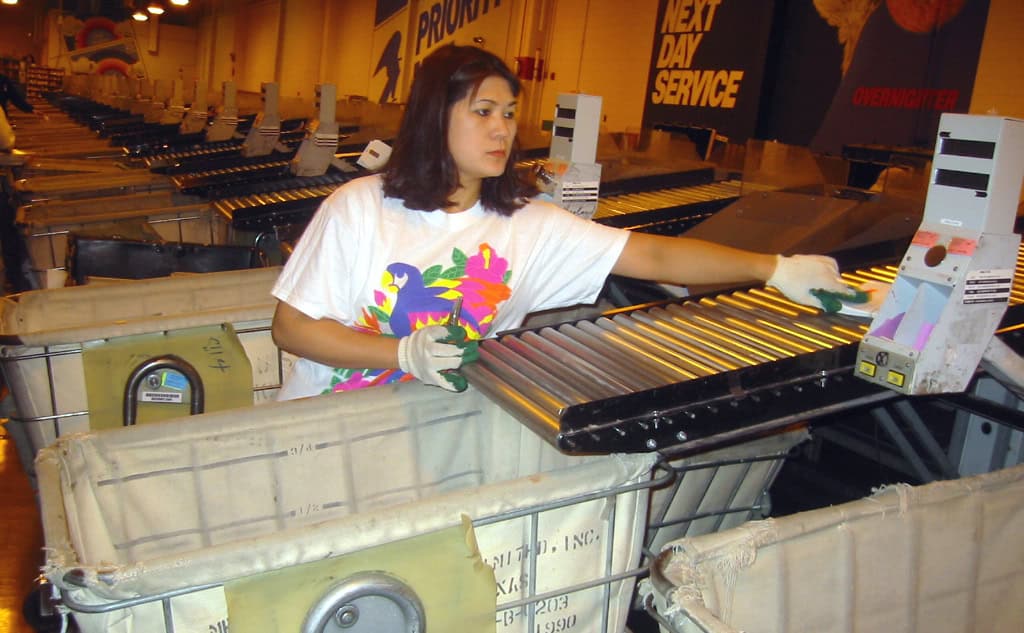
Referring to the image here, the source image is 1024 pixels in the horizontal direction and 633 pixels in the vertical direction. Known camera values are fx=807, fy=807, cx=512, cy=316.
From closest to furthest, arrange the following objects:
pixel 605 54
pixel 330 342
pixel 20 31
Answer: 1. pixel 330 342
2. pixel 605 54
3. pixel 20 31

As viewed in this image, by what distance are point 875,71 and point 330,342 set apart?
5033 mm

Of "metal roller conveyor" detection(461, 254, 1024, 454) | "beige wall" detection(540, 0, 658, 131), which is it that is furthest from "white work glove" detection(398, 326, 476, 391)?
"beige wall" detection(540, 0, 658, 131)

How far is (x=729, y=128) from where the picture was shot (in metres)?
6.46

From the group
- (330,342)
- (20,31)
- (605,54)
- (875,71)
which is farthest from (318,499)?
(20,31)

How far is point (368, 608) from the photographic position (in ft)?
2.77

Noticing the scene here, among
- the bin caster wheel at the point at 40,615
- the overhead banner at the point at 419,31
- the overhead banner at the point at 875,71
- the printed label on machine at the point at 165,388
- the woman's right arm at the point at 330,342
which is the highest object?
the overhead banner at the point at 419,31

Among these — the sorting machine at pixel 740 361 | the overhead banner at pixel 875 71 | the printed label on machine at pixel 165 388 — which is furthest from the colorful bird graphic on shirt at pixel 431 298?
the overhead banner at pixel 875 71

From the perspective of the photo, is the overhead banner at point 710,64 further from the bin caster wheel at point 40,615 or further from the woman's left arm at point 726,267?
the bin caster wheel at point 40,615

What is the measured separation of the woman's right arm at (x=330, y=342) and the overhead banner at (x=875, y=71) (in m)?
3.67

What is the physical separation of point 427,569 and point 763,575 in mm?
430

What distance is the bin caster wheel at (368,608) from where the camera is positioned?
0.81 meters

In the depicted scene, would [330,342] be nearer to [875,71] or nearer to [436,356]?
[436,356]

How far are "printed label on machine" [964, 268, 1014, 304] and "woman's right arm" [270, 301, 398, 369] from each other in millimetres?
940

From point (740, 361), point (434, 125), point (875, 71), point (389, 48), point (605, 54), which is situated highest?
point (389, 48)
